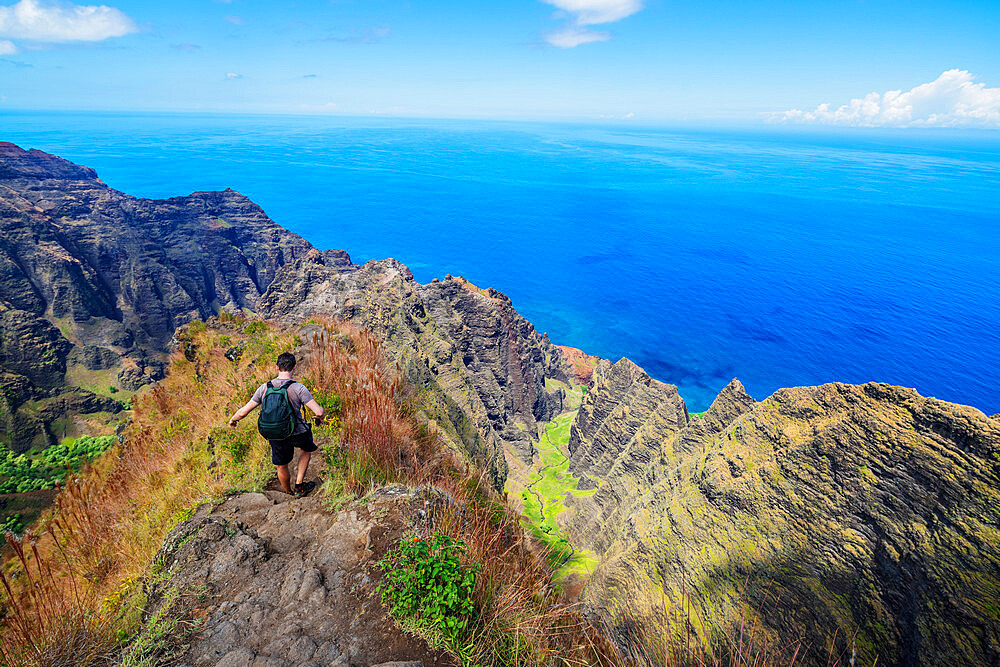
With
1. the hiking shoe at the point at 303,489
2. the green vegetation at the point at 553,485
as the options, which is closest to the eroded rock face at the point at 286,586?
the hiking shoe at the point at 303,489

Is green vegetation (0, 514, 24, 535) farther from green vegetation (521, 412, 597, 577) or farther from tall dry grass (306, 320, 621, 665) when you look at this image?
green vegetation (521, 412, 597, 577)

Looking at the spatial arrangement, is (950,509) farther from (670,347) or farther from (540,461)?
(670,347)

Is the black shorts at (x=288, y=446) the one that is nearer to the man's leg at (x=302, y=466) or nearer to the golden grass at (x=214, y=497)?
the man's leg at (x=302, y=466)

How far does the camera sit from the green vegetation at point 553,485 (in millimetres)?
36072

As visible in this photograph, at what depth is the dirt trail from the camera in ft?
12.5

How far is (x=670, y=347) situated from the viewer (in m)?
117

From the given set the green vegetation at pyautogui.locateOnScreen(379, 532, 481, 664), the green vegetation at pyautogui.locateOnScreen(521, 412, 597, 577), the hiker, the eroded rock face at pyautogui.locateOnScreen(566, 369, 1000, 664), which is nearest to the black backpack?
the hiker

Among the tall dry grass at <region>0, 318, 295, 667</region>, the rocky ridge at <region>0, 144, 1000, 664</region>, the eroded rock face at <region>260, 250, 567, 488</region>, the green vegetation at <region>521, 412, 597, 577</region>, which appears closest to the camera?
the tall dry grass at <region>0, 318, 295, 667</region>

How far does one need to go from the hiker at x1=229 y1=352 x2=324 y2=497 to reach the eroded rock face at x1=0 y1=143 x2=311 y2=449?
9128cm

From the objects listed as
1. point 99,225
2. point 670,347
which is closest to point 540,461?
point 670,347

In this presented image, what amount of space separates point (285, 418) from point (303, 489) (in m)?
1.20

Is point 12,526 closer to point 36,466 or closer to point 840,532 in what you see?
point 840,532

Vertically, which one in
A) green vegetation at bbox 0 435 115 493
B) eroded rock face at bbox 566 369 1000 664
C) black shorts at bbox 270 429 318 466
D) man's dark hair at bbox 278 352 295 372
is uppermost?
man's dark hair at bbox 278 352 295 372

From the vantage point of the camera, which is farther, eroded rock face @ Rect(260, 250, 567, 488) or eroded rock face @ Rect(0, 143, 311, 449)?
eroded rock face @ Rect(0, 143, 311, 449)
